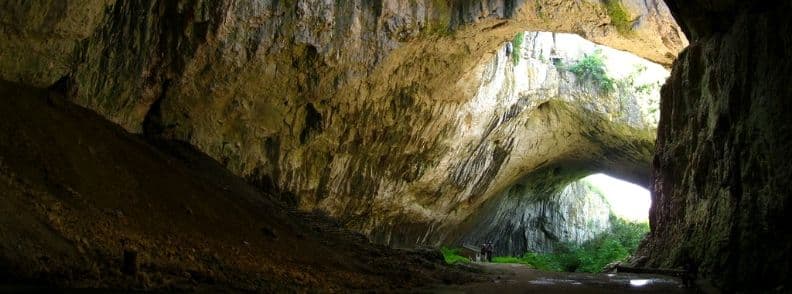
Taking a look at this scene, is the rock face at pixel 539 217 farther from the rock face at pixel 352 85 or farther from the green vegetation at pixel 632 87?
the green vegetation at pixel 632 87

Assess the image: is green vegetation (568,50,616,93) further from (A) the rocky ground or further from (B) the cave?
(A) the rocky ground

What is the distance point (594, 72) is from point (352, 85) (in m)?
12.4

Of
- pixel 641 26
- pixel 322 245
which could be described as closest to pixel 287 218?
pixel 322 245

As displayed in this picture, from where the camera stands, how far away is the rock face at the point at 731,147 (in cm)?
739

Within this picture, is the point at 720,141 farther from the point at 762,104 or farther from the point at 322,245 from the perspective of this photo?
the point at 322,245

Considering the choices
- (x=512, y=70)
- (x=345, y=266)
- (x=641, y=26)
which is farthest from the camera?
(x=512, y=70)

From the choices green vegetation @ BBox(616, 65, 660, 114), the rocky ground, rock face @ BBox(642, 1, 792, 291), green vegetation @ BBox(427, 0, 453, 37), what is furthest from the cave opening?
the rocky ground

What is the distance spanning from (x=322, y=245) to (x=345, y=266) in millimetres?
1321

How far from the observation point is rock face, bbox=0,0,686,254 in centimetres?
1023

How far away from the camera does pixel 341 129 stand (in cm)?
1691

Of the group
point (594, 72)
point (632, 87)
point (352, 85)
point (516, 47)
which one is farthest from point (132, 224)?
point (632, 87)

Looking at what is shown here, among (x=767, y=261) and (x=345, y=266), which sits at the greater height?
(x=767, y=261)

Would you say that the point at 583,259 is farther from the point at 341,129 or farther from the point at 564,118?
the point at 341,129

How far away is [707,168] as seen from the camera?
11.6m
